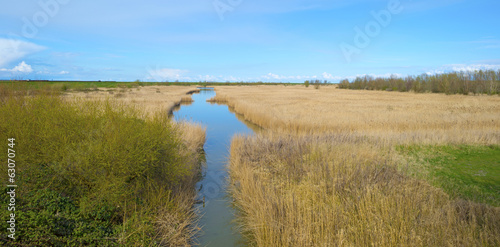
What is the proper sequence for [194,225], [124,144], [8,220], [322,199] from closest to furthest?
Result: [8,220] → [124,144] → [322,199] → [194,225]

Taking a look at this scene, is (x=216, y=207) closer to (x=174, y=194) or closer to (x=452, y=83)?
(x=174, y=194)

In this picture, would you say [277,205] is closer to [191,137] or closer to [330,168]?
[330,168]

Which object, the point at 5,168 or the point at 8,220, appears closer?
the point at 8,220

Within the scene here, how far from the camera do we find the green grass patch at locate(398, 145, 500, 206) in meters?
6.77

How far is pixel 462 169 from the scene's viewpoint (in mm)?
8742

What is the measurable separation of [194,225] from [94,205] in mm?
2410

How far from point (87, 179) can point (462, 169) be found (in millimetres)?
10610

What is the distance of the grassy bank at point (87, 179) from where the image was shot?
4.45 meters

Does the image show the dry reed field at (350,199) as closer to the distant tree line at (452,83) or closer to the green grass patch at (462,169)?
the green grass patch at (462,169)

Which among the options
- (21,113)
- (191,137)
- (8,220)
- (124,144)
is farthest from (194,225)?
(191,137)

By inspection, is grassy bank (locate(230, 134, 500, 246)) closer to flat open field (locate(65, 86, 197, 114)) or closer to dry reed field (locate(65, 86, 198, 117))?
flat open field (locate(65, 86, 197, 114))

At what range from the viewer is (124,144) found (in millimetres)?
5352

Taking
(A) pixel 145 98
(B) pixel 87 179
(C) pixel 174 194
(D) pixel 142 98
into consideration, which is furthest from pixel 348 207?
(A) pixel 145 98

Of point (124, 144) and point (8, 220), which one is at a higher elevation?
point (124, 144)
